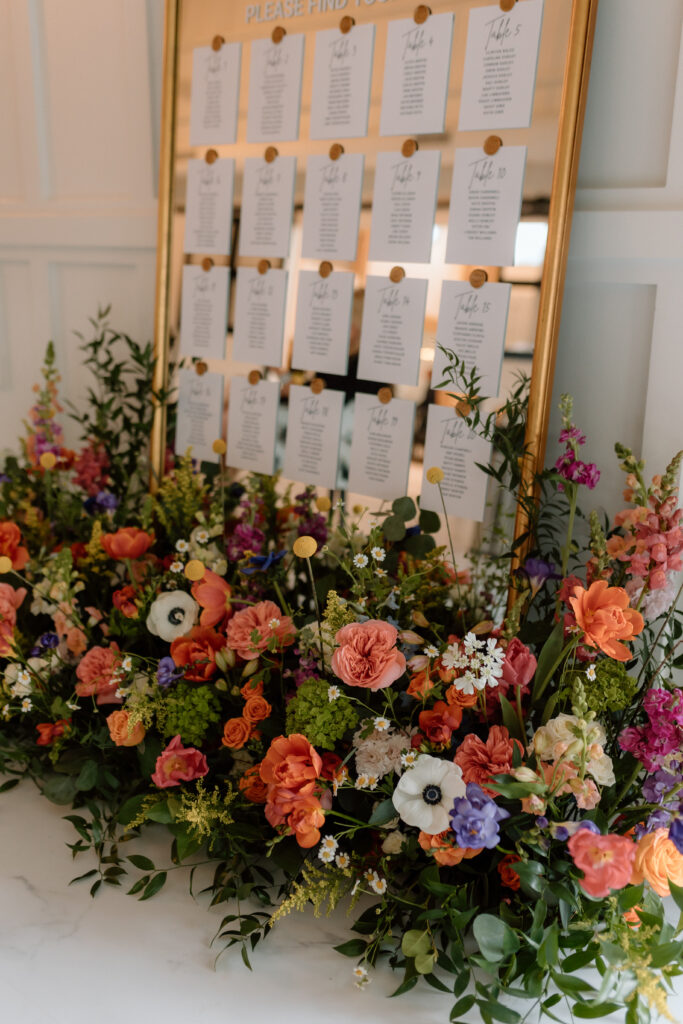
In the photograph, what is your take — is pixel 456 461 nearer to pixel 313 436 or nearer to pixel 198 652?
pixel 313 436

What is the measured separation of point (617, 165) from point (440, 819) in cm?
93

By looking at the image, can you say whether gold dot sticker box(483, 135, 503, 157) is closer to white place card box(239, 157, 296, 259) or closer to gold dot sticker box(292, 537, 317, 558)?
white place card box(239, 157, 296, 259)

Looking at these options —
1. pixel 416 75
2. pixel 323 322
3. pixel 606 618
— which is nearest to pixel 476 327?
pixel 323 322

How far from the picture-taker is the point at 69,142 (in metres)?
1.84

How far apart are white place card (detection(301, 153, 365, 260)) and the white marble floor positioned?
1.02 meters

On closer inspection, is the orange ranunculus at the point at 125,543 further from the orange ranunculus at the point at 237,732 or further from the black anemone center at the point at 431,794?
the black anemone center at the point at 431,794

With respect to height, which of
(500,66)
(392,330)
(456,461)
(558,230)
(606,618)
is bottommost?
(606,618)

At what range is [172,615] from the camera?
1261mm

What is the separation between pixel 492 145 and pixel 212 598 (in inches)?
30.9

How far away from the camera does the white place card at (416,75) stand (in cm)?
125

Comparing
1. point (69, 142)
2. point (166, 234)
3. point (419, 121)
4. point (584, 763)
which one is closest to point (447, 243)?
point (419, 121)

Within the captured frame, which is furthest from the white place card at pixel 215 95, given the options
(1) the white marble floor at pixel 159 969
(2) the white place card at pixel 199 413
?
(1) the white marble floor at pixel 159 969

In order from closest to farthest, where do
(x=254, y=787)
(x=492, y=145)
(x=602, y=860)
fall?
(x=602, y=860) → (x=254, y=787) → (x=492, y=145)

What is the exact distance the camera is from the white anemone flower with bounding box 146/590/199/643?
1241 millimetres
